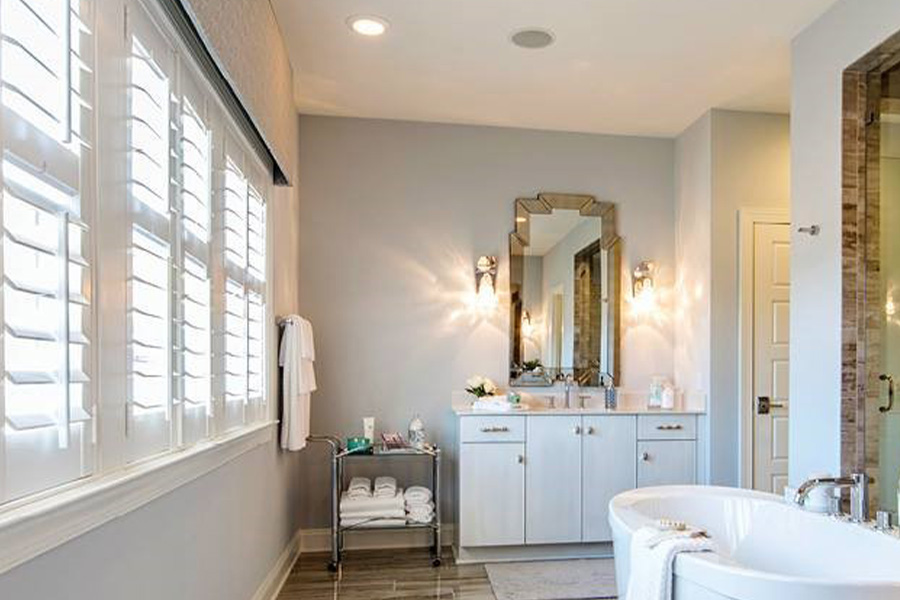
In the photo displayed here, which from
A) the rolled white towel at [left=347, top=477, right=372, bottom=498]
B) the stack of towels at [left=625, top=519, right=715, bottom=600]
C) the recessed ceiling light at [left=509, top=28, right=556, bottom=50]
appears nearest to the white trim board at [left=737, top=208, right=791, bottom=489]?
the recessed ceiling light at [left=509, top=28, right=556, bottom=50]

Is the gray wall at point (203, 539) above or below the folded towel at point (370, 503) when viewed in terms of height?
above

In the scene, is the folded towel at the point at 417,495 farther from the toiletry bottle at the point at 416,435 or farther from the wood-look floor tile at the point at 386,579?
the wood-look floor tile at the point at 386,579

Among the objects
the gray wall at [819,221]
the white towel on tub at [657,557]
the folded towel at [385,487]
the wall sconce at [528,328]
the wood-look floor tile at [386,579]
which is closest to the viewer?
the white towel on tub at [657,557]

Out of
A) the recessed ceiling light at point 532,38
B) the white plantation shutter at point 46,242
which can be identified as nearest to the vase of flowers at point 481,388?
the recessed ceiling light at point 532,38

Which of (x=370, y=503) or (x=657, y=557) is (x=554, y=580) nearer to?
(x=370, y=503)

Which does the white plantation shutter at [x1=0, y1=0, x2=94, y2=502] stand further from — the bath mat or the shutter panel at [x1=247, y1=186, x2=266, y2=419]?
the bath mat

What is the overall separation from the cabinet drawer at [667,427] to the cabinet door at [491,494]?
801 mm

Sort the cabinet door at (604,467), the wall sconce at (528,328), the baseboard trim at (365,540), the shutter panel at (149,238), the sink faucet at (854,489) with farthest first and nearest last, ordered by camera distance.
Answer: the wall sconce at (528,328) → the baseboard trim at (365,540) → the cabinet door at (604,467) → the sink faucet at (854,489) → the shutter panel at (149,238)

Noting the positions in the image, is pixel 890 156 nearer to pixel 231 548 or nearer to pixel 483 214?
pixel 483 214

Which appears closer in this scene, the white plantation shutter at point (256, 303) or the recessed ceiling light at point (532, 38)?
the white plantation shutter at point (256, 303)

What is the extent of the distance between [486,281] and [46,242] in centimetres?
314

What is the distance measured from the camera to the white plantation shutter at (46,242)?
990mm

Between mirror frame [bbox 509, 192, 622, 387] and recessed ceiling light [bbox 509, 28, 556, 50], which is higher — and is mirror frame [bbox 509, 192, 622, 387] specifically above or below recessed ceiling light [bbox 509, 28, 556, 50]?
below

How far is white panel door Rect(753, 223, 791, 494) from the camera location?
381cm
